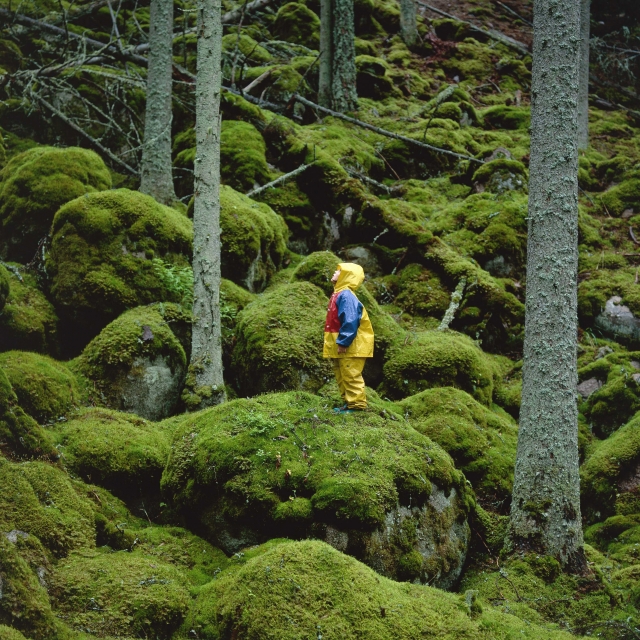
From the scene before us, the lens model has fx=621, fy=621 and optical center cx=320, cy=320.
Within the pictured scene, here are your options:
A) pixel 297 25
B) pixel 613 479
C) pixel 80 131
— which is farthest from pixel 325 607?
pixel 297 25

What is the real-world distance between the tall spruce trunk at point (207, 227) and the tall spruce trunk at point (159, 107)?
10.6 ft

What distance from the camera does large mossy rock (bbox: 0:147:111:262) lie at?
391 inches

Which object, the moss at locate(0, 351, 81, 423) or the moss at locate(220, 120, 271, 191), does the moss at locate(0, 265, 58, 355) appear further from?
the moss at locate(220, 120, 271, 191)

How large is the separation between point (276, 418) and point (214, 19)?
213 inches

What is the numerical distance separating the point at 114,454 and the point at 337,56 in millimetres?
12734

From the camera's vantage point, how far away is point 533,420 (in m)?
6.79

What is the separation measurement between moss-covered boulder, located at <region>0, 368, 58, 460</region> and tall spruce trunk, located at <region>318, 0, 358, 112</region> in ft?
41.8

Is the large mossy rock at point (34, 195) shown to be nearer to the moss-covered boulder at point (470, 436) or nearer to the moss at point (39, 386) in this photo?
the moss at point (39, 386)

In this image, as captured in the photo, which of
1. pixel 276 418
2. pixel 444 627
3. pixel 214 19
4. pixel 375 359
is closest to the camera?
pixel 444 627

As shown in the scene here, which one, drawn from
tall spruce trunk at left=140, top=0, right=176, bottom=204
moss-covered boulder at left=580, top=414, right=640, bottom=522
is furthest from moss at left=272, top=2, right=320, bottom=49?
moss-covered boulder at left=580, top=414, right=640, bottom=522

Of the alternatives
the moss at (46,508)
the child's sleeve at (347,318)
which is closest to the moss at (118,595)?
the moss at (46,508)

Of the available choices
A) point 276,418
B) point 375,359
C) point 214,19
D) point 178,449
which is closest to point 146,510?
point 178,449

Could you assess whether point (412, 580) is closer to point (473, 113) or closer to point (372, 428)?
point (372, 428)

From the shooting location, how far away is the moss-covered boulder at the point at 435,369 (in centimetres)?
930
